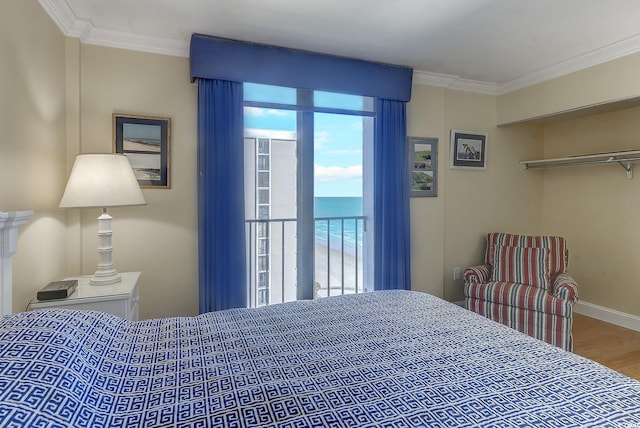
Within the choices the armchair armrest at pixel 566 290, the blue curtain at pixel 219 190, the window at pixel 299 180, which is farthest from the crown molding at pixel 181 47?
the armchair armrest at pixel 566 290

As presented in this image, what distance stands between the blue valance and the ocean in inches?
38.6

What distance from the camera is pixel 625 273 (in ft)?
10.9

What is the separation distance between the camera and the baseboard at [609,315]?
3.23 m

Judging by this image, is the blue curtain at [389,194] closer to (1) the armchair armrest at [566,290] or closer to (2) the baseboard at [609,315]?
(1) the armchair armrest at [566,290]

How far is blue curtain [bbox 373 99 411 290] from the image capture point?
3160mm

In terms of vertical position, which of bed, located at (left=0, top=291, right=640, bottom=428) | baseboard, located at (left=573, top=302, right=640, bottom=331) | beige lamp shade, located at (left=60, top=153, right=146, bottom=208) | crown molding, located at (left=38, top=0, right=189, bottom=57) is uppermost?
crown molding, located at (left=38, top=0, right=189, bottom=57)

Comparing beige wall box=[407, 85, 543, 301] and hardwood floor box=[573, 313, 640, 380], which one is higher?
beige wall box=[407, 85, 543, 301]

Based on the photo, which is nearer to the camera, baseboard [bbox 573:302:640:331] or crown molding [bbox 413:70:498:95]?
baseboard [bbox 573:302:640:331]

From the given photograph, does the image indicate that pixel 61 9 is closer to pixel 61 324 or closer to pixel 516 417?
pixel 61 324

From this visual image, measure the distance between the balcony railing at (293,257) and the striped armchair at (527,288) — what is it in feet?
3.64

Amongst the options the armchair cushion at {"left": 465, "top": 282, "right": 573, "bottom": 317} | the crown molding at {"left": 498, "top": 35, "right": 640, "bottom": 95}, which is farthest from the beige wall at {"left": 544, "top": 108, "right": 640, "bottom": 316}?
the armchair cushion at {"left": 465, "top": 282, "right": 573, "bottom": 317}

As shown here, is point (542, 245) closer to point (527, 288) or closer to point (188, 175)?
point (527, 288)

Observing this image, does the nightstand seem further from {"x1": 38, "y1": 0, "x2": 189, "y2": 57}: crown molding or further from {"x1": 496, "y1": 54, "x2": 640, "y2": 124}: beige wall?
{"x1": 496, "y1": 54, "x2": 640, "y2": 124}: beige wall

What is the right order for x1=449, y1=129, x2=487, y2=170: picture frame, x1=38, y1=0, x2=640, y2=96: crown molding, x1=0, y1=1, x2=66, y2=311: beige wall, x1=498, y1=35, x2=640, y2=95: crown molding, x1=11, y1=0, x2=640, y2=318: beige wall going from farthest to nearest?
x1=449, y1=129, x2=487, y2=170: picture frame → x1=498, y1=35, x2=640, y2=95: crown molding → x1=38, y1=0, x2=640, y2=96: crown molding → x1=11, y1=0, x2=640, y2=318: beige wall → x1=0, y1=1, x2=66, y2=311: beige wall
